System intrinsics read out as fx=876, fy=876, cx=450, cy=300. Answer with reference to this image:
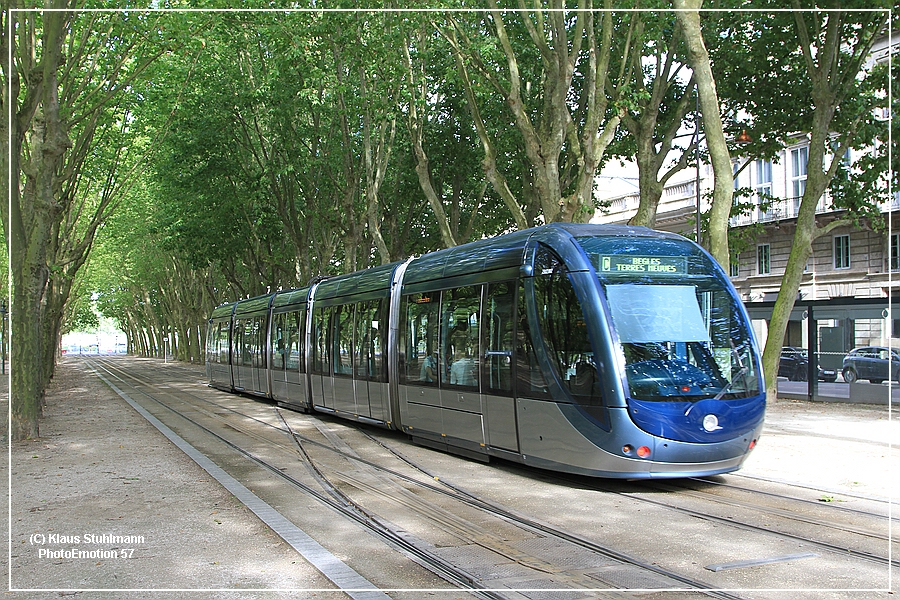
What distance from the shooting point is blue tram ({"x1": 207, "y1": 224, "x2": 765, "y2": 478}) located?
8.82m

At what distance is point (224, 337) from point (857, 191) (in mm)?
18611

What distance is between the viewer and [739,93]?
22094 mm

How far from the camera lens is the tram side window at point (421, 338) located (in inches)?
485

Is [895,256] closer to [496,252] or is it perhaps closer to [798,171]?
[798,171]

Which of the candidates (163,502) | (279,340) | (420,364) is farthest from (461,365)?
(279,340)

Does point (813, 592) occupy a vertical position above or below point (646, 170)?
below

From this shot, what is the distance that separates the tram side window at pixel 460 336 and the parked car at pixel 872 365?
37.7 ft

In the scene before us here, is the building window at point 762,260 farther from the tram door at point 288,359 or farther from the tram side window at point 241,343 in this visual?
the tram door at point 288,359

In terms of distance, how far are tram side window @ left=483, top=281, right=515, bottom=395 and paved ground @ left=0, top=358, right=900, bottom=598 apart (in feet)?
10.4

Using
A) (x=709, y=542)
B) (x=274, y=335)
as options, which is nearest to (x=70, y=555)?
(x=709, y=542)

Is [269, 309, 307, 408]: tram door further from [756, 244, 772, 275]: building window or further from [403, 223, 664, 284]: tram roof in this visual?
[756, 244, 772, 275]: building window

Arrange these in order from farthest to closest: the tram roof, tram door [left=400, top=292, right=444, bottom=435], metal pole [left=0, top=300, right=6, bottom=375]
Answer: metal pole [left=0, top=300, right=6, bottom=375], tram door [left=400, top=292, right=444, bottom=435], the tram roof

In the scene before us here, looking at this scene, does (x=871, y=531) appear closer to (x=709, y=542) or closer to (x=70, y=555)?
(x=709, y=542)

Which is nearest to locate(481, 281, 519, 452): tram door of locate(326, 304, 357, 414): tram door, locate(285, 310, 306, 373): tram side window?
locate(326, 304, 357, 414): tram door
